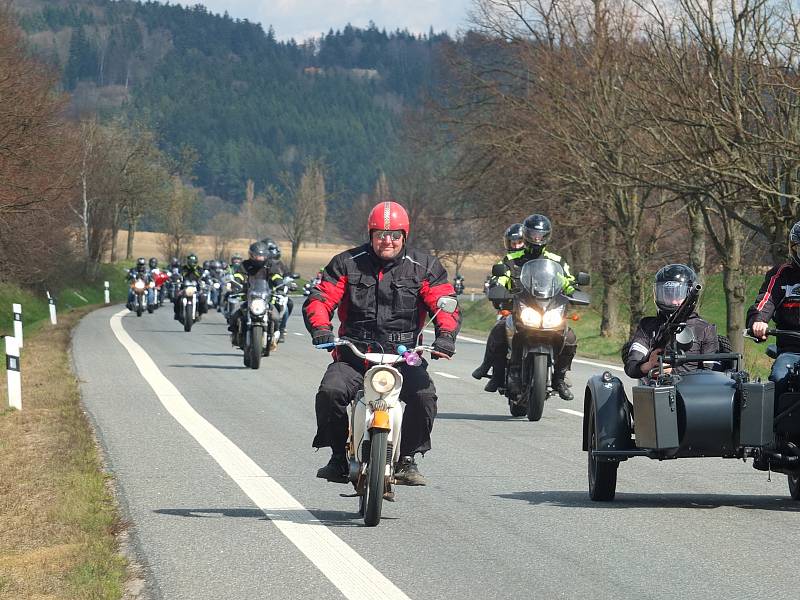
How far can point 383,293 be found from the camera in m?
8.27

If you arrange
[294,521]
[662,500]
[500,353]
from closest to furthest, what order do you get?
[294,521] < [662,500] < [500,353]

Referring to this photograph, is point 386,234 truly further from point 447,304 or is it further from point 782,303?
point 782,303

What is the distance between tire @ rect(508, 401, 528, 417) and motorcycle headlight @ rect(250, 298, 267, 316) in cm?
791

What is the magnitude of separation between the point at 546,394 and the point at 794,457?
5924 mm

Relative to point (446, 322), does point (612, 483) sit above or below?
below

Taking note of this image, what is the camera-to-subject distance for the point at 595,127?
2933 cm

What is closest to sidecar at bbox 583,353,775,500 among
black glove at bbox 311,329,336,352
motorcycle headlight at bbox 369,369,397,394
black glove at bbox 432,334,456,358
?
black glove at bbox 432,334,456,358

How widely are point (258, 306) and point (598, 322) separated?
2171cm

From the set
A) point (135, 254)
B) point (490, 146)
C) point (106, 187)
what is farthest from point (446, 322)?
point (135, 254)

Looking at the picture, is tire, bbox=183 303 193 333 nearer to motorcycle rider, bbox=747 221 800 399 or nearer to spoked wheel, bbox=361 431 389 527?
motorcycle rider, bbox=747 221 800 399

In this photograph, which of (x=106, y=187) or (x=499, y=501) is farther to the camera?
(x=106, y=187)

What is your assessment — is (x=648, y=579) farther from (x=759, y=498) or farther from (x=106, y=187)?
(x=106, y=187)

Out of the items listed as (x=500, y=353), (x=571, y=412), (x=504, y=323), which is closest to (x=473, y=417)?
(x=500, y=353)

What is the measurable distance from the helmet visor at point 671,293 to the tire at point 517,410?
18.7ft
